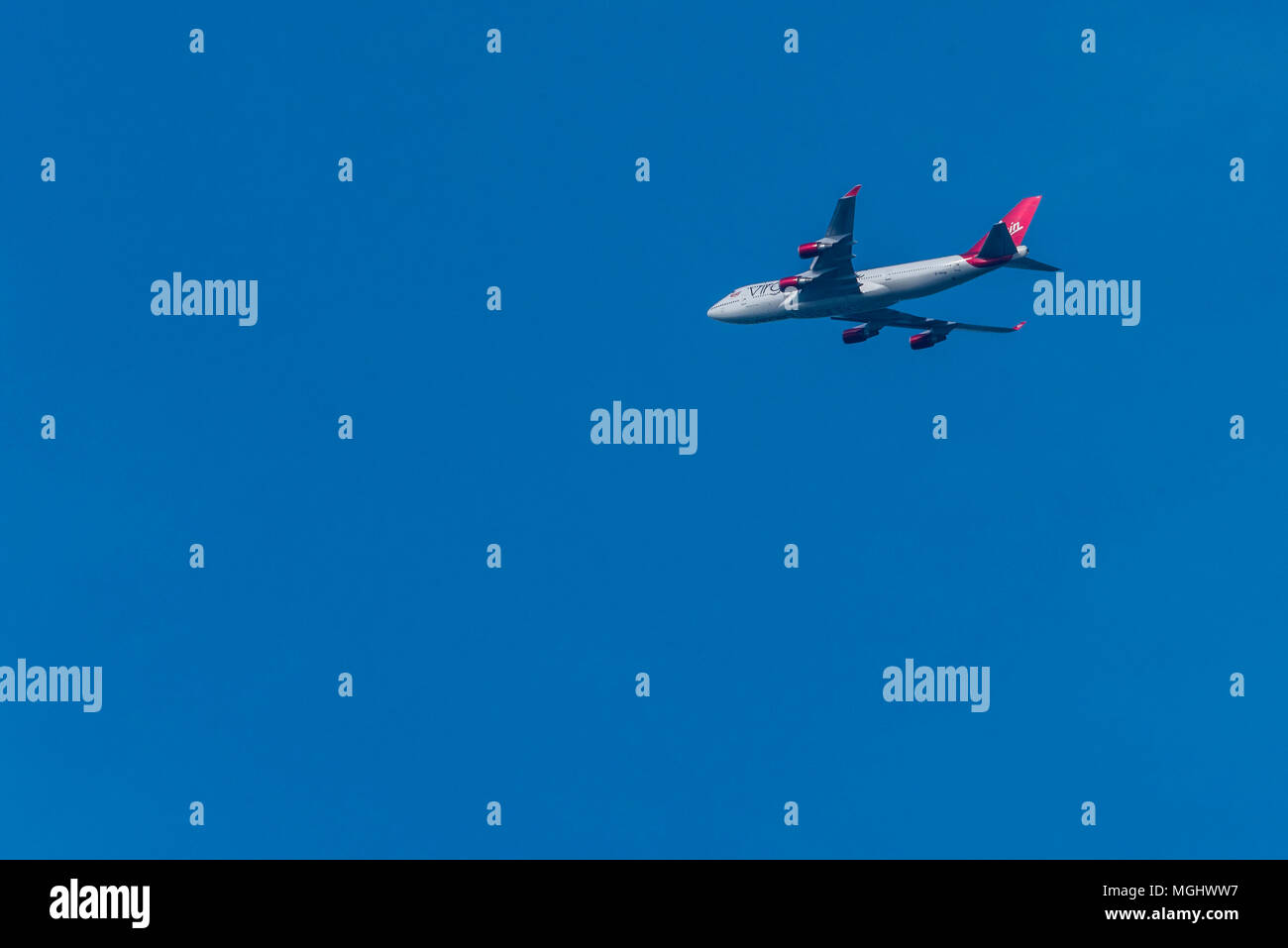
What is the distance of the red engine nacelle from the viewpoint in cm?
10312

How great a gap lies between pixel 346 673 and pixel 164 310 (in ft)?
84.6

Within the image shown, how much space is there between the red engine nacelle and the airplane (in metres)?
1.46

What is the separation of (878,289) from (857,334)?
389 inches

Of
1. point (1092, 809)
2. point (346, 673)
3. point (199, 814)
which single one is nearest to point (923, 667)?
point (1092, 809)

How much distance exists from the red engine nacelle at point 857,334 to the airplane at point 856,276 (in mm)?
1463

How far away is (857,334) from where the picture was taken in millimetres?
103188

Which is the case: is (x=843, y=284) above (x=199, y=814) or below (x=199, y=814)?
above

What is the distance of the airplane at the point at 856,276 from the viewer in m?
90.7

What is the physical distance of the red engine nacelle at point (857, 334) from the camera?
103 meters

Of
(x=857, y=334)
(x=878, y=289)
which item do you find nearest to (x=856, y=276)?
(x=878, y=289)

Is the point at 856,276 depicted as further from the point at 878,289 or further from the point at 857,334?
the point at 857,334

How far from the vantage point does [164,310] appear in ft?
330

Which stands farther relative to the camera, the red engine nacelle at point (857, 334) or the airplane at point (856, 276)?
the red engine nacelle at point (857, 334)
